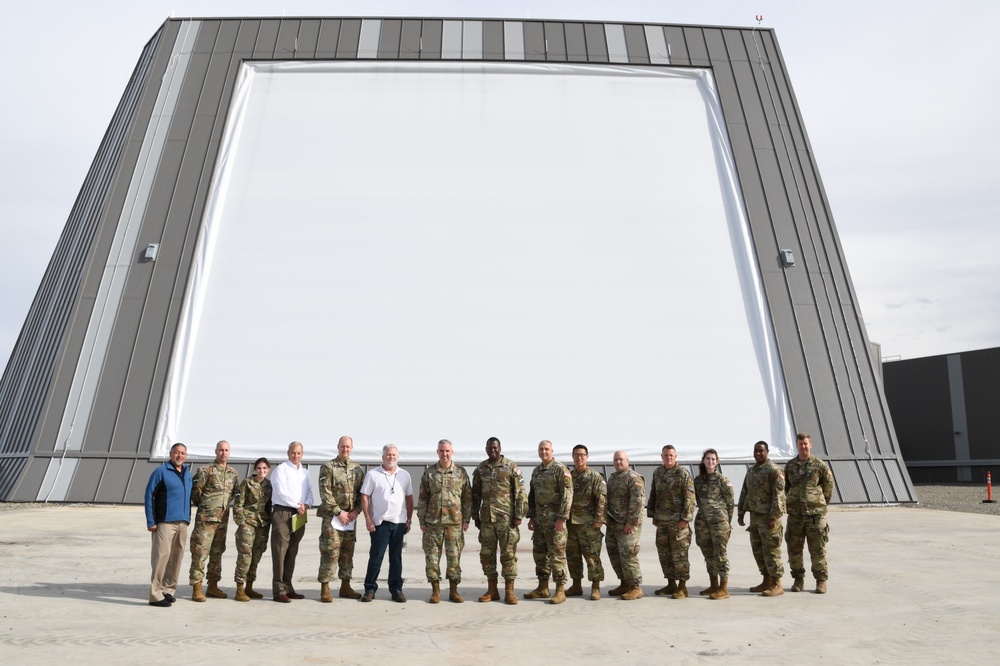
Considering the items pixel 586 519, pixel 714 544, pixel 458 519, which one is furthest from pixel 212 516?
pixel 714 544

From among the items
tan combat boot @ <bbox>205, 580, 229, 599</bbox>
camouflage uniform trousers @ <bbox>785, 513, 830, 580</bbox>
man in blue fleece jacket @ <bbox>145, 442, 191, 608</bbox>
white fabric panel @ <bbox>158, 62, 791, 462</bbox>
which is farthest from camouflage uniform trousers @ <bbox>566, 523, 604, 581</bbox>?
white fabric panel @ <bbox>158, 62, 791, 462</bbox>

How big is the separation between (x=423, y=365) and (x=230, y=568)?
27.8 feet

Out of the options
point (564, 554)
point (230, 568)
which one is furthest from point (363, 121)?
point (564, 554)

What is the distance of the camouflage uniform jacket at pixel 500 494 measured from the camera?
7.82 metres

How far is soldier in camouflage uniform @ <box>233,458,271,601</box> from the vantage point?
7.54 meters

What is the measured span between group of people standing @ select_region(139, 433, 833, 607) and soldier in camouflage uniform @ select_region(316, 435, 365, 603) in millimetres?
12

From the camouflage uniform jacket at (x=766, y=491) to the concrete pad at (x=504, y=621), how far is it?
2.96 ft

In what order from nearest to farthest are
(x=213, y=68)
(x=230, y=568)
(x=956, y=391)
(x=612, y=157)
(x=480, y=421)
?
(x=230, y=568), (x=480, y=421), (x=612, y=157), (x=213, y=68), (x=956, y=391)

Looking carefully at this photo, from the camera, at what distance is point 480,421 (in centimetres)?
1686

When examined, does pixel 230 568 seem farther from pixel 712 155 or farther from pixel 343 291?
pixel 712 155

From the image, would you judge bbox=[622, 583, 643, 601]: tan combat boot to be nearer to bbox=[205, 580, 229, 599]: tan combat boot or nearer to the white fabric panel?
bbox=[205, 580, 229, 599]: tan combat boot

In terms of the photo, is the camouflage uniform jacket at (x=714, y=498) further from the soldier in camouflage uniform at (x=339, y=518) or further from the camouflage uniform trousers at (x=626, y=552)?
the soldier in camouflage uniform at (x=339, y=518)

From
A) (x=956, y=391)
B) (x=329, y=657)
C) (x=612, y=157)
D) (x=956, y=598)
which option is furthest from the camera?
(x=956, y=391)

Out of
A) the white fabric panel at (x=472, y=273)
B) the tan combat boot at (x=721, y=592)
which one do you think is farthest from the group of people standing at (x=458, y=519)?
the white fabric panel at (x=472, y=273)
